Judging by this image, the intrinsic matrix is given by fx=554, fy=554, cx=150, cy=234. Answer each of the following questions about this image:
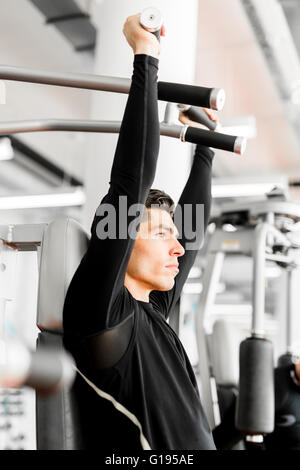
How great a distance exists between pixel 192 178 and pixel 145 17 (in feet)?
2.12

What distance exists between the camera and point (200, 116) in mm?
1434

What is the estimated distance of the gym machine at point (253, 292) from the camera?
232cm

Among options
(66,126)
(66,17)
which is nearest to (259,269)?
(66,126)

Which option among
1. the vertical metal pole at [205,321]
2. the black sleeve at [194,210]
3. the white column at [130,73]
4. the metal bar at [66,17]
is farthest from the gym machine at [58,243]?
the metal bar at [66,17]

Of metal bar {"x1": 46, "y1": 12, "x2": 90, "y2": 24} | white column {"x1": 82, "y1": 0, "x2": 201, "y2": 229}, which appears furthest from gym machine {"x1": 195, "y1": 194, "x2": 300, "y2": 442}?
metal bar {"x1": 46, "y1": 12, "x2": 90, "y2": 24}

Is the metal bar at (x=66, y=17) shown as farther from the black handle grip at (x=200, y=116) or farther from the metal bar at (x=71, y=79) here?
the metal bar at (x=71, y=79)

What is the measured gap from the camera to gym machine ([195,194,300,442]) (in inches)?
91.2

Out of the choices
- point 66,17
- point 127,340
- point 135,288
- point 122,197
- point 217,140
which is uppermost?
point 66,17

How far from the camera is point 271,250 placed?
3293 mm

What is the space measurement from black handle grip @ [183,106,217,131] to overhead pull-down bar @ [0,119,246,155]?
19 cm

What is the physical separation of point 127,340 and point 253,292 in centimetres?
188

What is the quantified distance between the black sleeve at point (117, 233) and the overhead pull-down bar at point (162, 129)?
13 centimetres

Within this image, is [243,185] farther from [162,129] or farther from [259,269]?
[162,129]
